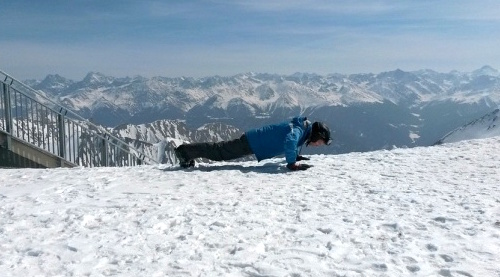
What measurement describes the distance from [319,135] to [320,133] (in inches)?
2.3

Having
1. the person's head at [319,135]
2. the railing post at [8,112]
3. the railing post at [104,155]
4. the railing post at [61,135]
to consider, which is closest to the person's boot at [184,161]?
the person's head at [319,135]

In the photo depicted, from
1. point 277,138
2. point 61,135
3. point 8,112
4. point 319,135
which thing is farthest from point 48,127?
point 319,135

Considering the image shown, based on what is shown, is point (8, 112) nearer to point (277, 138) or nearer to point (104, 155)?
point (104, 155)

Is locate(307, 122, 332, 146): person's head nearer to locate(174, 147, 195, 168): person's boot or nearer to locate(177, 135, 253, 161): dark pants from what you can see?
locate(177, 135, 253, 161): dark pants

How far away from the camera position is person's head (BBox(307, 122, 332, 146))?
11570 mm

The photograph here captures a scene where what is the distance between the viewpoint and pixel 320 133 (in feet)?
38.0

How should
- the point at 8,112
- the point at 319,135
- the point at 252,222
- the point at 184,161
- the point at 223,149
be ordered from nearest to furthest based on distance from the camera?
the point at 252,222
the point at 319,135
the point at 223,149
the point at 184,161
the point at 8,112

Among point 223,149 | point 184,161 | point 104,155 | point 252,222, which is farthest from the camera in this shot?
point 104,155

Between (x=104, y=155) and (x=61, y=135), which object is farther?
(x=104, y=155)

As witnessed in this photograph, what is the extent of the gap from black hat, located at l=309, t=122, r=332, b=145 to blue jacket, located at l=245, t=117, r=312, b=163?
13 cm

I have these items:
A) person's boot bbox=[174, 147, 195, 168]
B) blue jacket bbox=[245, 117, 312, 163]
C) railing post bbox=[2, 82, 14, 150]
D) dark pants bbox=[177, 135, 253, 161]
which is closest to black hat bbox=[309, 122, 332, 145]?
blue jacket bbox=[245, 117, 312, 163]

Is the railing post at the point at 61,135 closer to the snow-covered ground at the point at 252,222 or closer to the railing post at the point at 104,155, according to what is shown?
the railing post at the point at 104,155

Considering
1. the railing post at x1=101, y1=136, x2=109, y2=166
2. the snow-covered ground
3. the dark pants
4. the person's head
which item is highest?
the person's head

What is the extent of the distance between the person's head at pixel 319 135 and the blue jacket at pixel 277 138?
0.13m
